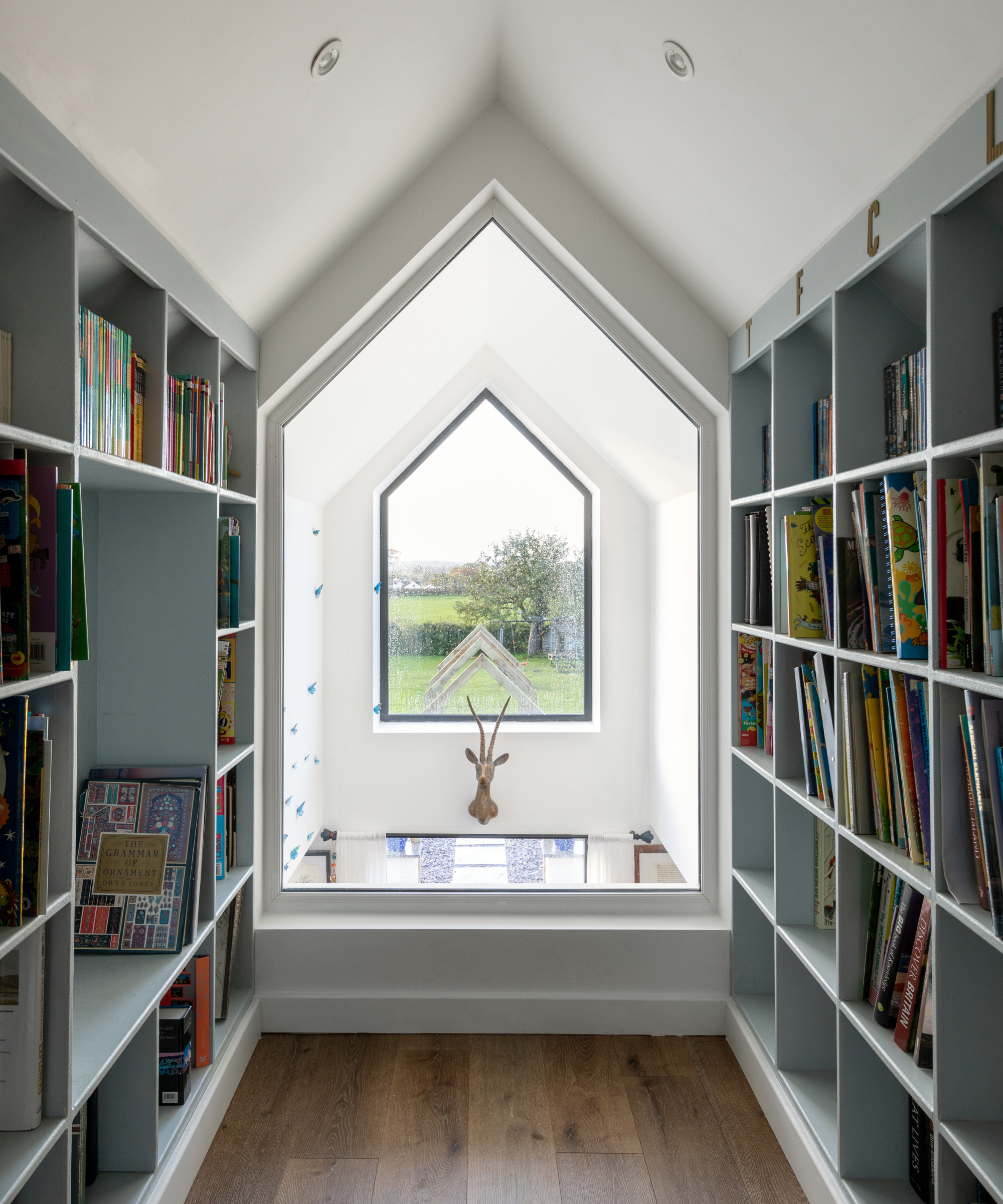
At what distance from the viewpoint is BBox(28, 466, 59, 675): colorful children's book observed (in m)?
1.29

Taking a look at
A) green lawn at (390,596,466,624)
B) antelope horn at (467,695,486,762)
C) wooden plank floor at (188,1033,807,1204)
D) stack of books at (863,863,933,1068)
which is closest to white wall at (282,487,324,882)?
green lawn at (390,596,466,624)

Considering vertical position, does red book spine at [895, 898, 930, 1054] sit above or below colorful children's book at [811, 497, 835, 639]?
below

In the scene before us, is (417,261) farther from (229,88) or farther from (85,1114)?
(85,1114)

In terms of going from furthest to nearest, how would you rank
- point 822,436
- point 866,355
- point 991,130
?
point 822,436, point 866,355, point 991,130

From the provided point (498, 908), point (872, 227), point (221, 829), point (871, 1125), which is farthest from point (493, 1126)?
point (872, 227)

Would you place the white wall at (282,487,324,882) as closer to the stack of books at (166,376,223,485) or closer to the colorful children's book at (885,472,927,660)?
the stack of books at (166,376,223,485)

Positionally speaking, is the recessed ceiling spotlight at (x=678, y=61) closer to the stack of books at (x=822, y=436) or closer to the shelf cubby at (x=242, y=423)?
the stack of books at (x=822, y=436)

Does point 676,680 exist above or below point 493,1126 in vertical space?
above

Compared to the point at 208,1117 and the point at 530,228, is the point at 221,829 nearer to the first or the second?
the point at 208,1117

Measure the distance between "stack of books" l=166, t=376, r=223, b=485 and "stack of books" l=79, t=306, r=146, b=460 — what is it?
5.5 inches

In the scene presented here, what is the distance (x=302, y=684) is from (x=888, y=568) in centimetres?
205

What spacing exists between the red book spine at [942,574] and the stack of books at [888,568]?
71 millimetres

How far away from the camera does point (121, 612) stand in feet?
7.04

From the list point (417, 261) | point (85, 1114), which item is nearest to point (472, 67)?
point (417, 261)
